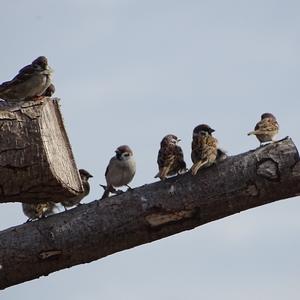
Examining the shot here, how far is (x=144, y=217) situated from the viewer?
5.67 meters

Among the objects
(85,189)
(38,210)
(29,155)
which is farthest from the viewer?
(85,189)

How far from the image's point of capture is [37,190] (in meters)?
5.44

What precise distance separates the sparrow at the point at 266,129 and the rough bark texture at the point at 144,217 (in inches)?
166

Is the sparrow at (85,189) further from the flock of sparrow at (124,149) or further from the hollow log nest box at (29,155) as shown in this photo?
the hollow log nest box at (29,155)

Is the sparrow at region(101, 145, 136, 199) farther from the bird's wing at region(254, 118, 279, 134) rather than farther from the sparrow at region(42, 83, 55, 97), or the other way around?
the bird's wing at region(254, 118, 279, 134)

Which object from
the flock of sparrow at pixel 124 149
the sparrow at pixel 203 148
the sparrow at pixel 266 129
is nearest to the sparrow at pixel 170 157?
the flock of sparrow at pixel 124 149

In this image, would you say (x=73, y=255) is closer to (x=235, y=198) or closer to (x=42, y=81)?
(x=235, y=198)

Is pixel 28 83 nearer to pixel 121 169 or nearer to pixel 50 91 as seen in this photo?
pixel 50 91

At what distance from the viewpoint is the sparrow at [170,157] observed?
25.2ft

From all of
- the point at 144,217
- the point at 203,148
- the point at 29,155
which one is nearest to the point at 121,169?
the point at 203,148

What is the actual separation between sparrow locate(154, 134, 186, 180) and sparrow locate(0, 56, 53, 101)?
1692mm

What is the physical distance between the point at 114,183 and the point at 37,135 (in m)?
5.24

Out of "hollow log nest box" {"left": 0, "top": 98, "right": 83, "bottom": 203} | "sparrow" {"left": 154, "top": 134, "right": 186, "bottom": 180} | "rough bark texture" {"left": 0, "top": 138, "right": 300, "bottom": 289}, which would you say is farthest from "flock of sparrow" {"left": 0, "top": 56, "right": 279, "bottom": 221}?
"hollow log nest box" {"left": 0, "top": 98, "right": 83, "bottom": 203}

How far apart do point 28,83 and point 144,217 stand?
3867 millimetres
